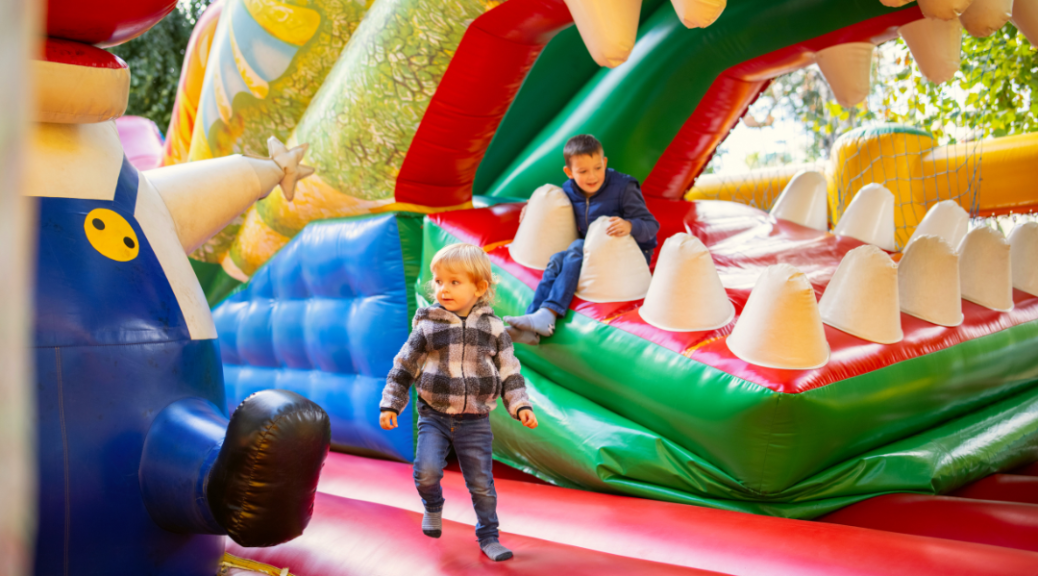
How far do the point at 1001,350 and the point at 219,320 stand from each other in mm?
2213

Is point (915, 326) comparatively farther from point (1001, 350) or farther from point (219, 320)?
point (219, 320)

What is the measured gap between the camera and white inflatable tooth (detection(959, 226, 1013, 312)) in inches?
75.1

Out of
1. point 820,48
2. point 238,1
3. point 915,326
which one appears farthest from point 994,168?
point 238,1

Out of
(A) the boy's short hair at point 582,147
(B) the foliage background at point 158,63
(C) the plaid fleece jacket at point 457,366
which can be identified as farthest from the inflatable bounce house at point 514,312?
(B) the foliage background at point 158,63

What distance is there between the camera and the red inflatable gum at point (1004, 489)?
5.01ft

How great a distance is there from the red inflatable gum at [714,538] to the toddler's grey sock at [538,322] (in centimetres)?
33

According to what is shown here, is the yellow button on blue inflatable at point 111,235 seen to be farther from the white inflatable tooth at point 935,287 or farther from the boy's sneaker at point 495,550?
the white inflatable tooth at point 935,287

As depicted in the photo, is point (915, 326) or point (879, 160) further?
point (879, 160)

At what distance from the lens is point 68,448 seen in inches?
41.7

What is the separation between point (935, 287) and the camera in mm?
1733

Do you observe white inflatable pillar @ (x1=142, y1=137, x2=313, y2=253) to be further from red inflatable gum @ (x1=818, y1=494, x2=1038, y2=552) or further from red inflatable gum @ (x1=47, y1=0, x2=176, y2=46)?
red inflatable gum @ (x1=818, y1=494, x2=1038, y2=552)

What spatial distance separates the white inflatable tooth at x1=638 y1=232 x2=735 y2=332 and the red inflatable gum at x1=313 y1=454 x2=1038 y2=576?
37 centimetres

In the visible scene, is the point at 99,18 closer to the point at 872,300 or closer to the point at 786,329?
the point at 786,329

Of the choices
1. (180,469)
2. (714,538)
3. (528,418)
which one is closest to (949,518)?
(714,538)
